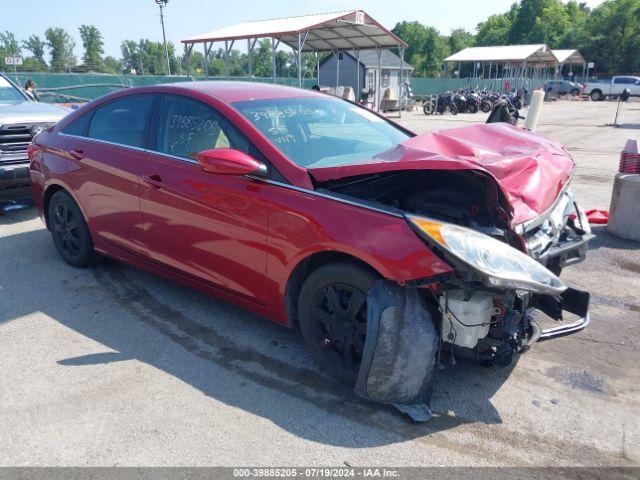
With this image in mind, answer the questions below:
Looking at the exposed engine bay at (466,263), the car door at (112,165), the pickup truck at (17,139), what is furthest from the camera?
the pickup truck at (17,139)

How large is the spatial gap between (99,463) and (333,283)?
4.93 feet

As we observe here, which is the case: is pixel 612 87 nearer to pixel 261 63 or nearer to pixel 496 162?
pixel 496 162

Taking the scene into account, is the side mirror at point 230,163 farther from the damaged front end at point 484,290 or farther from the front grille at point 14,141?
the front grille at point 14,141

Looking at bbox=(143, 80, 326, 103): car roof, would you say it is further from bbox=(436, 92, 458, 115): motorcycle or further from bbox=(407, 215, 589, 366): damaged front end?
bbox=(436, 92, 458, 115): motorcycle

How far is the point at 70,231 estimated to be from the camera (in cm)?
505

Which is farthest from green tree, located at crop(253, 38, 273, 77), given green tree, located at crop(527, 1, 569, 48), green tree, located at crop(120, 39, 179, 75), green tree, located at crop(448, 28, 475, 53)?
green tree, located at crop(527, 1, 569, 48)

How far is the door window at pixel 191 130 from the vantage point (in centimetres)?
361

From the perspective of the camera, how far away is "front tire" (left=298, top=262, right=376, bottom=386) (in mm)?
2941

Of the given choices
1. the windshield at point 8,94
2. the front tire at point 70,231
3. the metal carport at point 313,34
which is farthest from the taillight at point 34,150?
the metal carport at point 313,34

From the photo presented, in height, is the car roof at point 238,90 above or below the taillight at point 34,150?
above

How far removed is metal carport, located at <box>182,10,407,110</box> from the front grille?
15.0 meters

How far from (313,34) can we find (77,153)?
22124mm

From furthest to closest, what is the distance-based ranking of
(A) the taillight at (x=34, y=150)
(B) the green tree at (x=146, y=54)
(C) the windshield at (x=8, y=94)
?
(B) the green tree at (x=146, y=54) < (C) the windshield at (x=8, y=94) < (A) the taillight at (x=34, y=150)

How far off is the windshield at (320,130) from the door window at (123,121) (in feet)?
3.23
